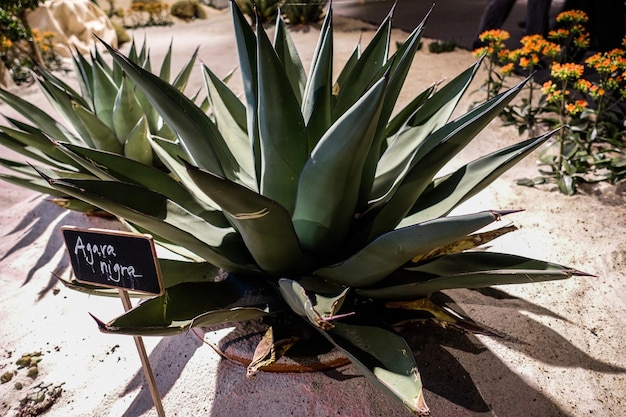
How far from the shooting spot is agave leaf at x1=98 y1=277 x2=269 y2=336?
988mm

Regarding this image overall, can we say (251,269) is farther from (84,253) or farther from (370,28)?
(370,28)

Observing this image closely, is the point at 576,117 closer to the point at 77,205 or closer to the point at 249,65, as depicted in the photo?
the point at 249,65

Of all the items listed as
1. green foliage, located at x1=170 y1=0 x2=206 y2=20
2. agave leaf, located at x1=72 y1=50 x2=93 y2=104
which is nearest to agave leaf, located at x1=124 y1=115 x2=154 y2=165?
agave leaf, located at x1=72 y1=50 x2=93 y2=104

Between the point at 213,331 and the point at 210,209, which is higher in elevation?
the point at 210,209

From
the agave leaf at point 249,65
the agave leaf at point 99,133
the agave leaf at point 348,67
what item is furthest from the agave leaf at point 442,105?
the agave leaf at point 99,133

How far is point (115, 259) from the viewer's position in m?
1.12

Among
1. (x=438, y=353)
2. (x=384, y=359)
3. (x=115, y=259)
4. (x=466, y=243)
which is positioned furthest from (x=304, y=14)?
(x=384, y=359)

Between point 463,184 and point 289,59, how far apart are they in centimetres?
72

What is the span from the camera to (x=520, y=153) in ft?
3.76

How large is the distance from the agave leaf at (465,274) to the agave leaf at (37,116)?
2.06 meters

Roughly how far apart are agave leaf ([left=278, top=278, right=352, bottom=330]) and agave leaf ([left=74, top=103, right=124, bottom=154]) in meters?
1.68

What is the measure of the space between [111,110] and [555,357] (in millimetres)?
2385

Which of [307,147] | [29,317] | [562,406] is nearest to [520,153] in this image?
[307,147]

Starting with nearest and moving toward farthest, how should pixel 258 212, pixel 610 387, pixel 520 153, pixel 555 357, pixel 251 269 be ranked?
pixel 258 212, pixel 520 153, pixel 251 269, pixel 610 387, pixel 555 357
